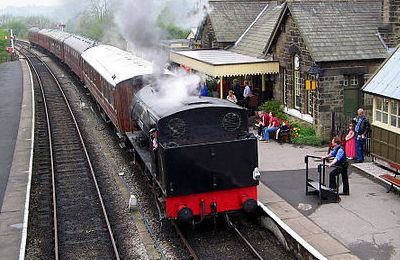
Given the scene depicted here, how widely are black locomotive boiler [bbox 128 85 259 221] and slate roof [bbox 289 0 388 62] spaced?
676cm

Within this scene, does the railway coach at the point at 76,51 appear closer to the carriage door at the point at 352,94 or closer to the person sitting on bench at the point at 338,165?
the carriage door at the point at 352,94

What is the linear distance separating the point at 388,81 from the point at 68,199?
785 centimetres

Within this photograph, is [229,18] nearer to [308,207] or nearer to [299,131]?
[299,131]

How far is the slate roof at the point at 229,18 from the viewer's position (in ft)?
78.5

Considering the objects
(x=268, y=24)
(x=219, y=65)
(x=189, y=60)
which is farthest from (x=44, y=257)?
(x=268, y=24)

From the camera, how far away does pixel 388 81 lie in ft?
39.1

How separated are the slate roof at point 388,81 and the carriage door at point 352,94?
338cm

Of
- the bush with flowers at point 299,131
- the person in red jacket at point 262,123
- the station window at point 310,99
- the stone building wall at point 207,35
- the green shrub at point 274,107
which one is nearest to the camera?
the bush with flowers at point 299,131

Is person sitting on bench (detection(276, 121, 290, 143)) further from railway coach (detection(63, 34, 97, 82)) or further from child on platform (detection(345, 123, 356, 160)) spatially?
railway coach (detection(63, 34, 97, 82))

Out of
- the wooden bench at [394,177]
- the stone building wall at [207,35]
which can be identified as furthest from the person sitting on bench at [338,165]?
the stone building wall at [207,35]

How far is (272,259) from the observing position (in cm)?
895

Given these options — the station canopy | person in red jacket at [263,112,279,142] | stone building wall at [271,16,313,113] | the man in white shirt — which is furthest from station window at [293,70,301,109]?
the man in white shirt

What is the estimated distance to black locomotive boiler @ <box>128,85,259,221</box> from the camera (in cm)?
925

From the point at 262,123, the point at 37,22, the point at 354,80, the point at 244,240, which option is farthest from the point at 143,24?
the point at 37,22
